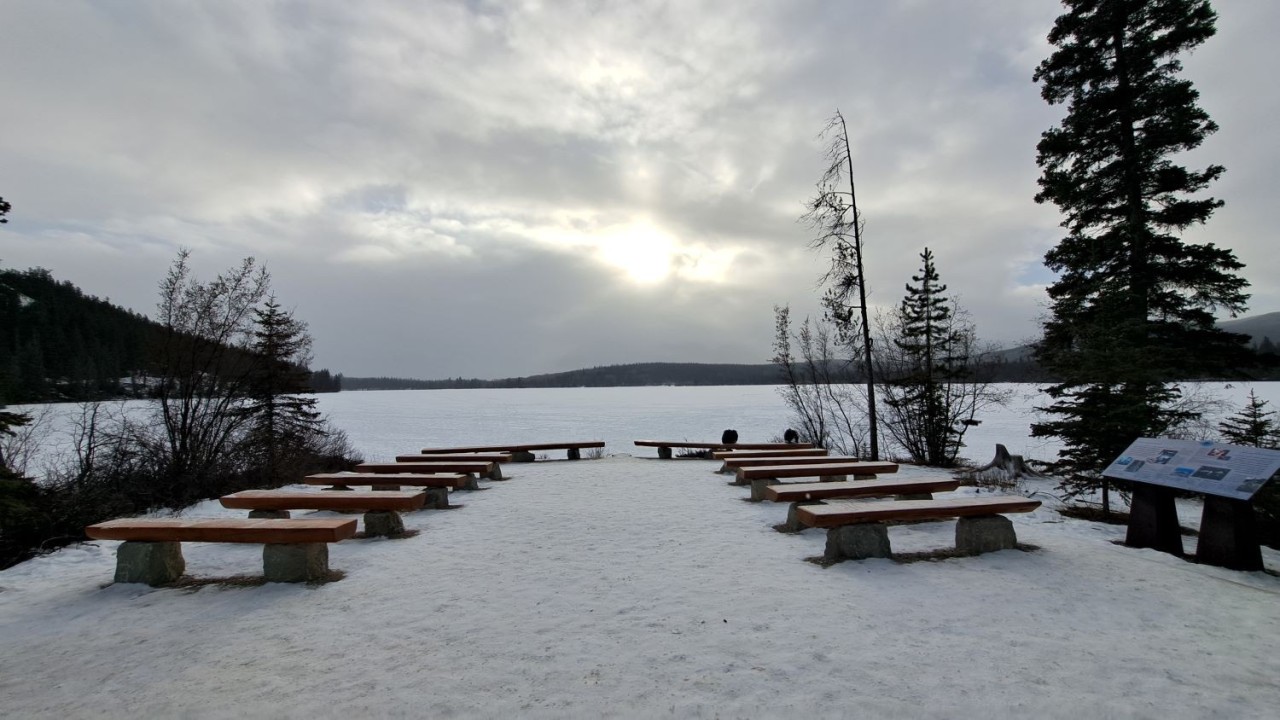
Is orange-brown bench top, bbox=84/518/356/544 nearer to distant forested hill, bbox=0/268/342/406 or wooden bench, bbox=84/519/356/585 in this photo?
wooden bench, bbox=84/519/356/585

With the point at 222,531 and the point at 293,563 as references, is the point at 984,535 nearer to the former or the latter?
the point at 293,563

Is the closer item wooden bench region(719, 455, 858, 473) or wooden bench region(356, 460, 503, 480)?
wooden bench region(719, 455, 858, 473)

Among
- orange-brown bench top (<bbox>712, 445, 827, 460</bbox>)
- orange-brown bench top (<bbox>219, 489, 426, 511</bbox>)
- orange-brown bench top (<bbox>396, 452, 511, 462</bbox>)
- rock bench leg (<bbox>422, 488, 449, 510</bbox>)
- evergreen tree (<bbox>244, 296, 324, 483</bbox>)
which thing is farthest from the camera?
evergreen tree (<bbox>244, 296, 324, 483</bbox>)

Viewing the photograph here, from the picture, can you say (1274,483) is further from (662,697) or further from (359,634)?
(359,634)

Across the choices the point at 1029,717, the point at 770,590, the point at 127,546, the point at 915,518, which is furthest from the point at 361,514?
the point at 1029,717

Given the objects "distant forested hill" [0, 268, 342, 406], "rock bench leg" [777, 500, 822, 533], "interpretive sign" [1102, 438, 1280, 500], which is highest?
"distant forested hill" [0, 268, 342, 406]

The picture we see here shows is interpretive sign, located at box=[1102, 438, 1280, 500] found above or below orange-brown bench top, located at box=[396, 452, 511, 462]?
above

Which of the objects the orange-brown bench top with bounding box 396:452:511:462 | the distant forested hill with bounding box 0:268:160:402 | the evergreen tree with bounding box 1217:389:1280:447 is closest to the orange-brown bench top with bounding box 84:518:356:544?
the orange-brown bench top with bounding box 396:452:511:462

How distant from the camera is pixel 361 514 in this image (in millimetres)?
6727

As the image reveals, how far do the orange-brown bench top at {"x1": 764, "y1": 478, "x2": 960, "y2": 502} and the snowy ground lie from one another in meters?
0.41

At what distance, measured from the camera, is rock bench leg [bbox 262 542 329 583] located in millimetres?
4141

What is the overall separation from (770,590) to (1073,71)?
43.3ft

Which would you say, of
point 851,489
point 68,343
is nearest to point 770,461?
point 851,489

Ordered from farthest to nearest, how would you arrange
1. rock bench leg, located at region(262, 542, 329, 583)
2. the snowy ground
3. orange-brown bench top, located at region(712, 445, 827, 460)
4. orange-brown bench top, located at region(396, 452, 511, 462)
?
orange-brown bench top, located at region(396, 452, 511, 462) < orange-brown bench top, located at region(712, 445, 827, 460) < rock bench leg, located at region(262, 542, 329, 583) < the snowy ground
